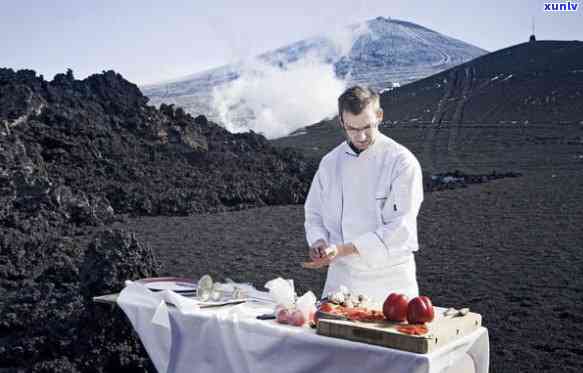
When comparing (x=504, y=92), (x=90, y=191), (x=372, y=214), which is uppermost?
(x=504, y=92)

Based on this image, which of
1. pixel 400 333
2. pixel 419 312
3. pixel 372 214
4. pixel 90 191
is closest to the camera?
pixel 400 333

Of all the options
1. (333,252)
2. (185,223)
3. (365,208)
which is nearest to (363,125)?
(365,208)

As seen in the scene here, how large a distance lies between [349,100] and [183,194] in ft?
36.8

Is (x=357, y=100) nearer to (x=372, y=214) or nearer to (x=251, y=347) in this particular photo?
(x=372, y=214)

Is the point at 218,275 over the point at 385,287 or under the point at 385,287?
under

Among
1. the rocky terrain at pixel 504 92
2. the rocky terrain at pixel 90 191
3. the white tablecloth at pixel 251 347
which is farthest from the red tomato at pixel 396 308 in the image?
the rocky terrain at pixel 504 92

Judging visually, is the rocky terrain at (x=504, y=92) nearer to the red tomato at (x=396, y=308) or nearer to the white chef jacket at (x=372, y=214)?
the white chef jacket at (x=372, y=214)

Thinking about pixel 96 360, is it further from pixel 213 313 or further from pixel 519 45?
pixel 519 45

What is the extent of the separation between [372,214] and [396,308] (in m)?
0.75

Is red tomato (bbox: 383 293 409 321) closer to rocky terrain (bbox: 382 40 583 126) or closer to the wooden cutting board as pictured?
the wooden cutting board

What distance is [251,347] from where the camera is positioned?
3023 mm

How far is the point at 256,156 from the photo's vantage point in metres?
17.3

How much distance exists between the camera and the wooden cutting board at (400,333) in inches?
100

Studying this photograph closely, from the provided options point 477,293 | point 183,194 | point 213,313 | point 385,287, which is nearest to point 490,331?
point 477,293
